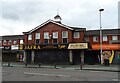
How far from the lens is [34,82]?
15.2 meters

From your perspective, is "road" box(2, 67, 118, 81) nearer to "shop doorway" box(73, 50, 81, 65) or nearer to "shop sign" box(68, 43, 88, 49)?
"shop sign" box(68, 43, 88, 49)

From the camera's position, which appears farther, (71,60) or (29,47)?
(29,47)

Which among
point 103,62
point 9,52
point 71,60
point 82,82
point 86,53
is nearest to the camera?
point 82,82

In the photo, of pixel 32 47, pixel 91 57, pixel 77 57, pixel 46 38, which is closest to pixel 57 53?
pixel 77 57

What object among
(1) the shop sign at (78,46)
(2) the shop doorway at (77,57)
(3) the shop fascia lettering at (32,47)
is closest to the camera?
(1) the shop sign at (78,46)

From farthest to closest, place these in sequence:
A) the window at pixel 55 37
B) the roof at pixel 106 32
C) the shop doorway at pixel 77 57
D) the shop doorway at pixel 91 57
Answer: the roof at pixel 106 32 → the shop doorway at pixel 91 57 → the window at pixel 55 37 → the shop doorway at pixel 77 57

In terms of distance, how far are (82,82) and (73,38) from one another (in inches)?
1079

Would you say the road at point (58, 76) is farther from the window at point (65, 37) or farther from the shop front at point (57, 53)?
the window at point (65, 37)

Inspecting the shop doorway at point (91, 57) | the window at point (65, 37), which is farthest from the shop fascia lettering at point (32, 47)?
the shop doorway at point (91, 57)

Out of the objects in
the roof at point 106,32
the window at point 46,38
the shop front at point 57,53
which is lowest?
the shop front at point 57,53

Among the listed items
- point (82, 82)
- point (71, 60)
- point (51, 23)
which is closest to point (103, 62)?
point (71, 60)

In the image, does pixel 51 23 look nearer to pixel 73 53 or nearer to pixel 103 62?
pixel 73 53

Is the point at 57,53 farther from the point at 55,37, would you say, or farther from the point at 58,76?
the point at 58,76

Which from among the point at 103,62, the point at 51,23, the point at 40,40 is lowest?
the point at 103,62
